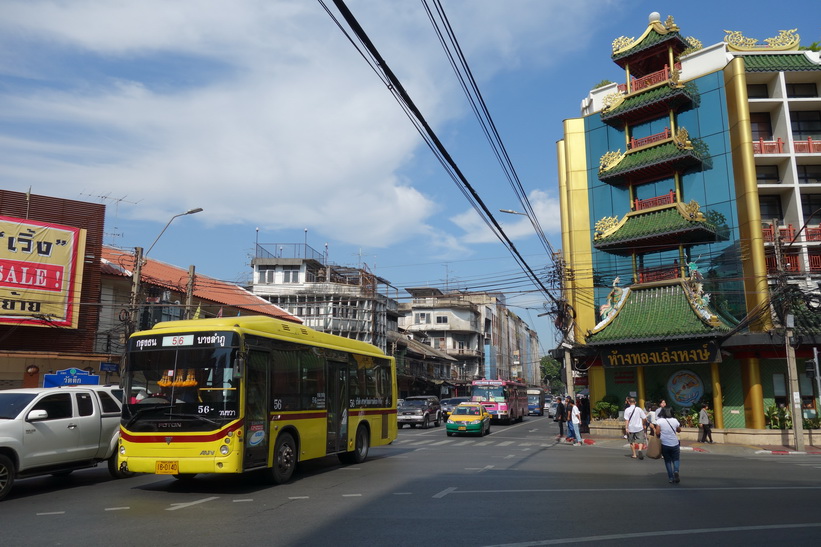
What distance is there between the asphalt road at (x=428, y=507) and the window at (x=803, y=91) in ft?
81.6

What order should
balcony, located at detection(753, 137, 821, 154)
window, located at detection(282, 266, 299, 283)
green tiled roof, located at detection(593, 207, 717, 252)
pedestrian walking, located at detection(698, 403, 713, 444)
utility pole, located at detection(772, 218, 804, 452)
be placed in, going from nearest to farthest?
utility pole, located at detection(772, 218, 804, 452) → pedestrian walking, located at detection(698, 403, 713, 444) → green tiled roof, located at detection(593, 207, 717, 252) → balcony, located at detection(753, 137, 821, 154) → window, located at detection(282, 266, 299, 283)

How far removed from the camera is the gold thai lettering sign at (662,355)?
2706 cm

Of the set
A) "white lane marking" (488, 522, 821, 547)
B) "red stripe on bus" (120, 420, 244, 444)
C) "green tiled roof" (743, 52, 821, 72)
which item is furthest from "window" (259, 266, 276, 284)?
"white lane marking" (488, 522, 821, 547)

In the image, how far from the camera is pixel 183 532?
8305 mm

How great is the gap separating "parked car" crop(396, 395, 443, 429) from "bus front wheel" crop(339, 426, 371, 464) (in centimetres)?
2012

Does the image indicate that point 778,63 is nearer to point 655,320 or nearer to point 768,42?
point 768,42

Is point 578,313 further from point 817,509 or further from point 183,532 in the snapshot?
point 183,532

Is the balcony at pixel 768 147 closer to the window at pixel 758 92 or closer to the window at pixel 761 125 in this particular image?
the window at pixel 761 125

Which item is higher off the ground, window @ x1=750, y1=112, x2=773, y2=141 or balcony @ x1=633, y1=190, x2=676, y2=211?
window @ x1=750, y1=112, x2=773, y2=141

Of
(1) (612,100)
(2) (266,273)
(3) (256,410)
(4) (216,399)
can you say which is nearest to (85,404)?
(4) (216,399)

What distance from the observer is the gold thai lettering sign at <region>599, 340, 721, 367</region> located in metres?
27.1

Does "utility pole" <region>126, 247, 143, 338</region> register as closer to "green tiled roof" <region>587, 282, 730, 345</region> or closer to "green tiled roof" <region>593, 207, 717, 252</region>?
"green tiled roof" <region>587, 282, 730, 345</region>

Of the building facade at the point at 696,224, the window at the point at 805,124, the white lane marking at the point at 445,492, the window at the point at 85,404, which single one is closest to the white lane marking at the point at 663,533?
the white lane marking at the point at 445,492

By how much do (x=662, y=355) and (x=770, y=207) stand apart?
11.0 metres
